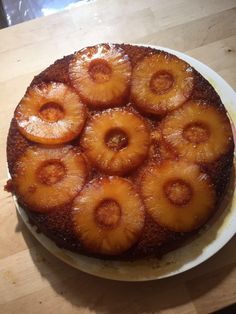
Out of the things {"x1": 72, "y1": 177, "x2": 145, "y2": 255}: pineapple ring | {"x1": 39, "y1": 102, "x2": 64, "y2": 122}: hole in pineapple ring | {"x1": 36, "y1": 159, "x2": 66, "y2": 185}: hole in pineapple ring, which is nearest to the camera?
{"x1": 72, "y1": 177, "x2": 145, "y2": 255}: pineapple ring

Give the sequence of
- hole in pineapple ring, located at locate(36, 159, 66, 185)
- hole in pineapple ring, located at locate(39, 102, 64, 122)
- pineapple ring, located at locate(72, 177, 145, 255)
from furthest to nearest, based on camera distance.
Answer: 1. hole in pineapple ring, located at locate(39, 102, 64, 122)
2. hole in pineapple ring, located at locate(36, 159, 66, 185)
3. pineapple ring, located at locate(72, 177, 145, 255)

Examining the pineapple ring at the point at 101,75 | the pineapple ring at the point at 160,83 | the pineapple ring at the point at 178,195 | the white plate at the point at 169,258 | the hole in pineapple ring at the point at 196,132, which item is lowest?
the white plate at the point at 169,258

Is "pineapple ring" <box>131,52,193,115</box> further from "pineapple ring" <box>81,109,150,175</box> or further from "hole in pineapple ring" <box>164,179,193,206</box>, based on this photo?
"hole in pineapple ring" <box>164,179,193,206</box>

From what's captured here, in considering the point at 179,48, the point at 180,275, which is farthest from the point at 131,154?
the point at 179,48

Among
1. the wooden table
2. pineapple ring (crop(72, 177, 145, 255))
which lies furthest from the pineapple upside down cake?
the wooden table

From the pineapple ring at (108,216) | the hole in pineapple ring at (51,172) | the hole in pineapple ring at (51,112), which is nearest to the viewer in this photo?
the pineapple ring at (108,216)

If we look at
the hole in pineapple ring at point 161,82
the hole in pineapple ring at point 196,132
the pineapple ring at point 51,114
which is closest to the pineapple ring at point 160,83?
the hole in pineapple ring at point 161,82

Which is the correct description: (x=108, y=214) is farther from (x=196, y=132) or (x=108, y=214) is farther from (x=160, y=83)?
(x=160, y=83)

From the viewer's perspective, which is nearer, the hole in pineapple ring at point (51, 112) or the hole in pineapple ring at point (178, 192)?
the hole in pineapple ring at point (178, 192)

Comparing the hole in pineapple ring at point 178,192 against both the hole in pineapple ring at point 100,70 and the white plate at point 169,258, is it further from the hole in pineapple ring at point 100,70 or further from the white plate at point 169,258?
the hole in pineapple ring at point 100,70
